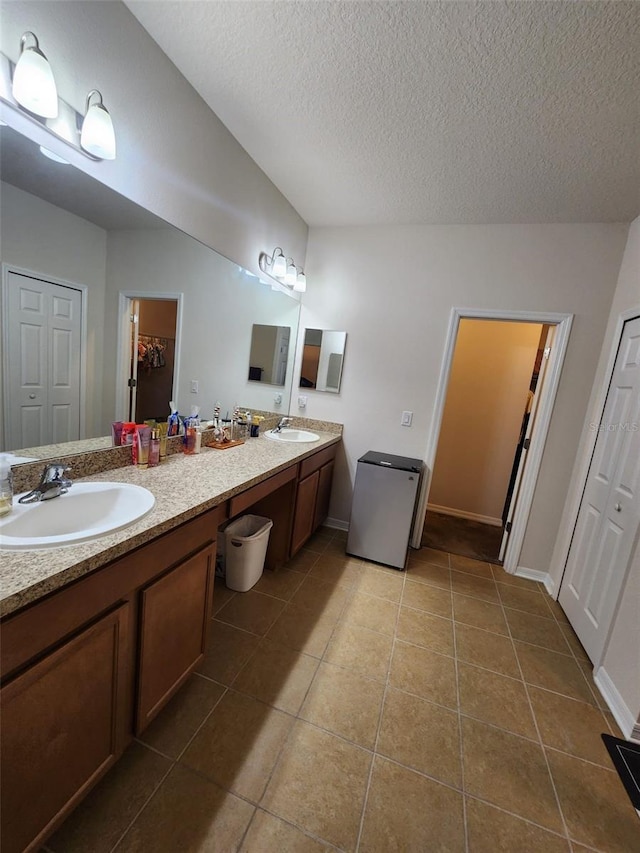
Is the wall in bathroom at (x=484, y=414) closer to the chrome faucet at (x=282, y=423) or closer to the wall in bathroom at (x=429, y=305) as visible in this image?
the wall in bathroom at (x=429, y=305)

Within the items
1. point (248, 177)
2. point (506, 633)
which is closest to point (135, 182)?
point (248, 177)

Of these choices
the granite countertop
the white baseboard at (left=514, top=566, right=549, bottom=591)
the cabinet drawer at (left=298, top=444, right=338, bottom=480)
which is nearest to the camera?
the granite countertop

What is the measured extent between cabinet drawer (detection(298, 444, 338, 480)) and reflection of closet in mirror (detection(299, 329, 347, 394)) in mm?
526

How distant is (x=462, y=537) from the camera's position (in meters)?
3.19

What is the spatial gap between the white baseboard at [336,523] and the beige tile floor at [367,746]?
993 millimetres

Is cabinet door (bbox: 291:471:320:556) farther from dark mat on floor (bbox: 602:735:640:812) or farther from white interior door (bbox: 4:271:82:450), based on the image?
dark mat on floor (bbox: 602:735:640:812)

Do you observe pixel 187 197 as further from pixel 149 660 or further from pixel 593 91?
pixel 149 660

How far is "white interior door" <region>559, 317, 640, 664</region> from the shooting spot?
172cm

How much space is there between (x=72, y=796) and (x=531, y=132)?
294 centimetres

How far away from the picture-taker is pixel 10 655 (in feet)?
2.24

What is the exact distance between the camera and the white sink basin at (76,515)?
0.87 metres

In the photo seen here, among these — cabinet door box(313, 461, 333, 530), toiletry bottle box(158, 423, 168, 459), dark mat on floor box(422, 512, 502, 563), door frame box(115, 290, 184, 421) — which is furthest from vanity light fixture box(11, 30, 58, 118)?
dark mat on floor box(422, 512, 502, 563)

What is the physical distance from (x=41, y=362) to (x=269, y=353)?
5.61ft

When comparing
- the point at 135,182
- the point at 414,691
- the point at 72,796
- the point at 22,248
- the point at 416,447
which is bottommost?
the point at 414,691
